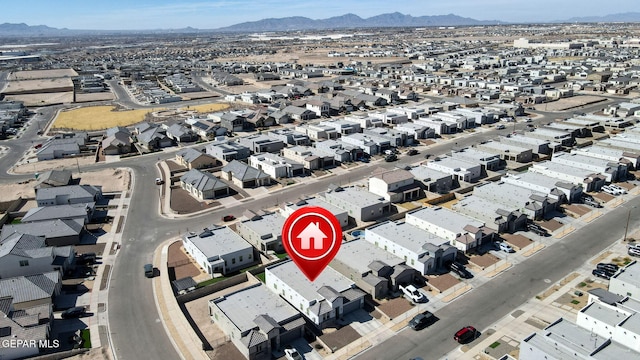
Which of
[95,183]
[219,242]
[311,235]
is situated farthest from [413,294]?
[95,183]

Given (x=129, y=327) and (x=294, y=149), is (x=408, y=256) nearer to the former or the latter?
(x=129, y=327)

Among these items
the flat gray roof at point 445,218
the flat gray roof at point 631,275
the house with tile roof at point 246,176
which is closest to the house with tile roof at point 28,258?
the house with tile roof at point 246,176

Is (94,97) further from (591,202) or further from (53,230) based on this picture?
(591,202)

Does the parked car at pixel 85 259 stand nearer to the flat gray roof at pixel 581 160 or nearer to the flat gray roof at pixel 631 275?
the flat gray roof at pixel 631 275

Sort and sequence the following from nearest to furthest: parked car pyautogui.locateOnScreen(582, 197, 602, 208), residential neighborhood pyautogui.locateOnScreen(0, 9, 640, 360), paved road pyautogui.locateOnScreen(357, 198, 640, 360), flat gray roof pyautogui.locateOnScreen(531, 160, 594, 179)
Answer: paved road pyautogui.locateOnScreen(357, 198, 640, 360)
residential neighborhood pyautogui.locateOnScreen(0, 9, 640, 360)
parked car pyautogui.locateOnScreen(582, 197, 602, 208)
flat gray roof pyautogui.locateOnScreen(531, 160, 594, 179)

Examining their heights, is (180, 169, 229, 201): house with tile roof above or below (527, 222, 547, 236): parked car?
above

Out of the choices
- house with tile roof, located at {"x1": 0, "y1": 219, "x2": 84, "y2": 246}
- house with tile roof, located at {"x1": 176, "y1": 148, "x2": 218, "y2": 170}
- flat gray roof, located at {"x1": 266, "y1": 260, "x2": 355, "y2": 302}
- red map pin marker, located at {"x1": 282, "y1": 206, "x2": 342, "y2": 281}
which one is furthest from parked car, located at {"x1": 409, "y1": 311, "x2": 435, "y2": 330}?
house with tile roof, located at {"x1": 176, "y1": 148, "x2": 218, "y2": 170}

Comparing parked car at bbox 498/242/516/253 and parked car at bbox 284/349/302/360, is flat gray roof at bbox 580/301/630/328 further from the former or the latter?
parked car at bbox 284/349/302/360
